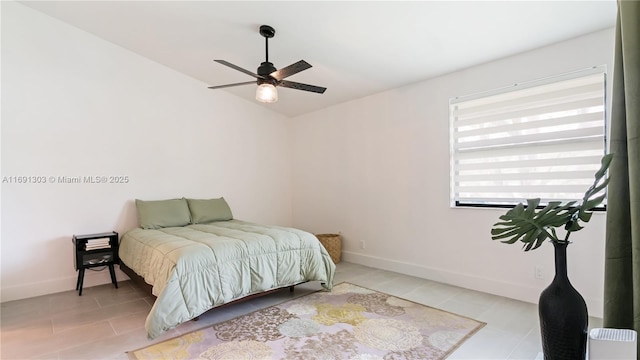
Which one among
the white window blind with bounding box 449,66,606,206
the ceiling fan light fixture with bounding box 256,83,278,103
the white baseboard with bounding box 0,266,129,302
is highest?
the ceiling fan light fixture with bounding box 256,83,278,103

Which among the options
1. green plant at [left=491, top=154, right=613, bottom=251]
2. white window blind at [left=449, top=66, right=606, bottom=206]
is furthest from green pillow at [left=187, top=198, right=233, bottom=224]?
green plant at [left=491, top=154, right=613, bottom=251]

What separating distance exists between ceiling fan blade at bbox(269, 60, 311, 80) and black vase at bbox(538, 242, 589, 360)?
2.05 metres

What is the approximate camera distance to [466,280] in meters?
3.44

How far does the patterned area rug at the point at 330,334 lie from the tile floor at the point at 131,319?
0.14 meters

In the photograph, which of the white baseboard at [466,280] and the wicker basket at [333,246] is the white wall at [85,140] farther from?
the white baseboard at [466,280]

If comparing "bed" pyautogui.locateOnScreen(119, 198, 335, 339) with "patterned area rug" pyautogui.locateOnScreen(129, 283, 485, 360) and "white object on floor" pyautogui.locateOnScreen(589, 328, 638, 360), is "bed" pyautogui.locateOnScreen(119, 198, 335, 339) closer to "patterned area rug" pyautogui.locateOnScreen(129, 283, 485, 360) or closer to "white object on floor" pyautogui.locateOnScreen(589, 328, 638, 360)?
"patterned area rug" pyautogui.locateOnScreen(129, 283, 485, 360)

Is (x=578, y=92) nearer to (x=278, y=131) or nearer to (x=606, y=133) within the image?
(x=606, y=133)

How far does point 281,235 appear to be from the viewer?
10.4 ft

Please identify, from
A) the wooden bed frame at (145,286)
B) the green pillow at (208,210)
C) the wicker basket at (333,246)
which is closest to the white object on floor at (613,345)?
the wooden bed frame at (145,286)

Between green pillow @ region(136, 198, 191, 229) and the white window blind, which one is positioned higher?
the white window blind

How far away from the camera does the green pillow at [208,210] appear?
4.22m

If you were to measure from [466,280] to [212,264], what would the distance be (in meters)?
2.63

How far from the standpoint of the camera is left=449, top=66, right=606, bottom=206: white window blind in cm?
274

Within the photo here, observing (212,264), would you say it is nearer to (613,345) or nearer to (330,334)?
(330,334)
